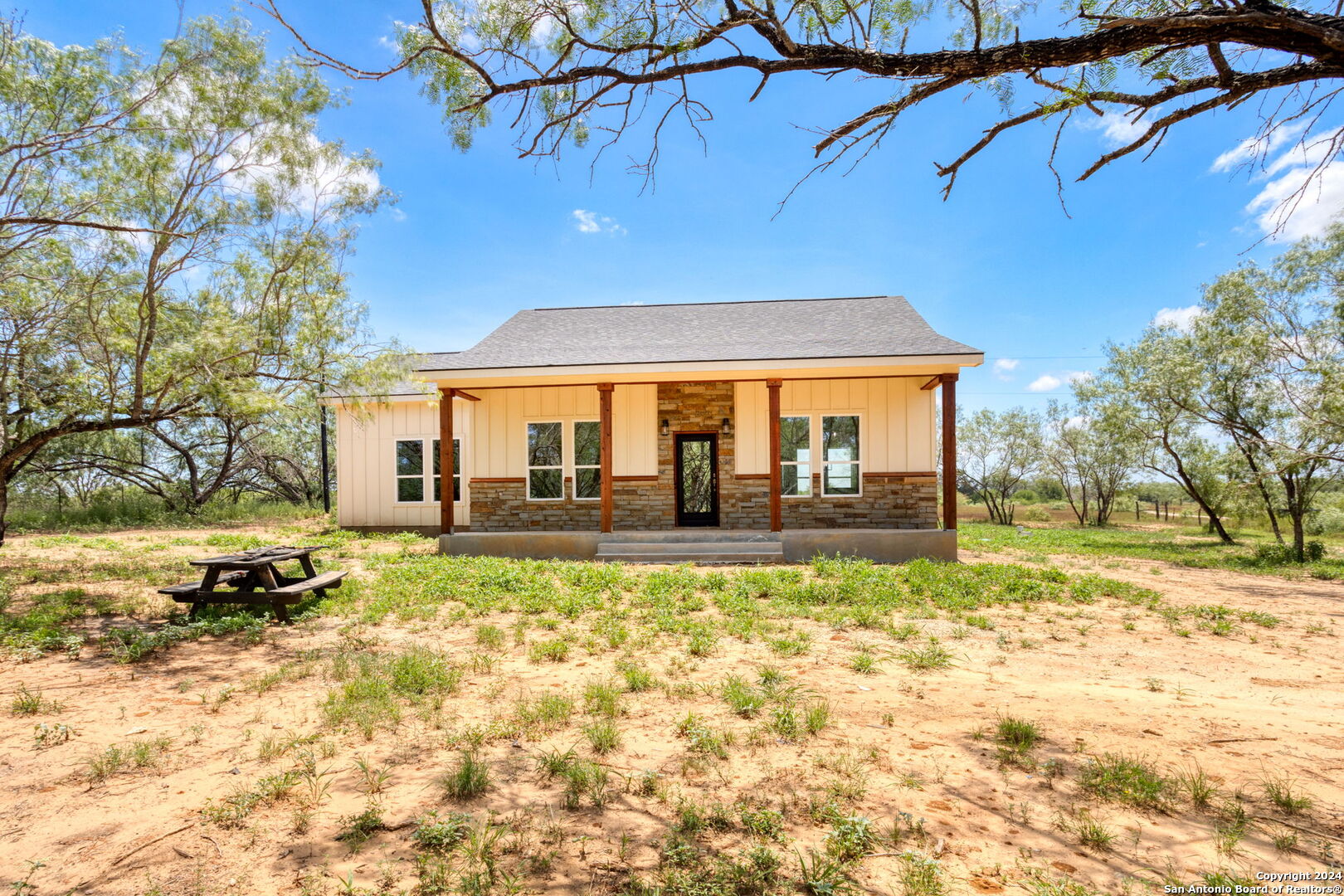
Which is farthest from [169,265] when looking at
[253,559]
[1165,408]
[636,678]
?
[1165,408]

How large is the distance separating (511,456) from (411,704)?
9.11 m

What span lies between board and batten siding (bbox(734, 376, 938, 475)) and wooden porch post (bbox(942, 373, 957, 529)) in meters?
1.09

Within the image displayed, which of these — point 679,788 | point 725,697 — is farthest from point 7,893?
point 725,697

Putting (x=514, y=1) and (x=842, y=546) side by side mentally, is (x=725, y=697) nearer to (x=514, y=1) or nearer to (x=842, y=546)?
(x=514, y=1)

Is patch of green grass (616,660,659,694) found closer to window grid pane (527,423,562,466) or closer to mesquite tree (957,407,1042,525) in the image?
window grid pane (527,423,562,466)

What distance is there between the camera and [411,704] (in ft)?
13.0

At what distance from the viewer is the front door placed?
12.8 metres

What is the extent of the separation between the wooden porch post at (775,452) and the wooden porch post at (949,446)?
2845mm

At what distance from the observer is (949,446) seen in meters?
10.6

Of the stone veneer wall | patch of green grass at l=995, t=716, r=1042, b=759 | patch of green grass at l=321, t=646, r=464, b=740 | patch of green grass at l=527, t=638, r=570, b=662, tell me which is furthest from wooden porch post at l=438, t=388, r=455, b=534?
patch of green grass at l=995, t=716, r=1042, b=759

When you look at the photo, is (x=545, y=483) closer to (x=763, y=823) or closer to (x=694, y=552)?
(x=694, y=552)

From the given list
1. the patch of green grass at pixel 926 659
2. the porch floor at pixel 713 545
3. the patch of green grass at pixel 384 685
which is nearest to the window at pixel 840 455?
the porch floor at pixel 713 545

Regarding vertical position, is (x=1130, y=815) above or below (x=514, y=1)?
below

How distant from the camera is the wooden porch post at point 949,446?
10555mm
